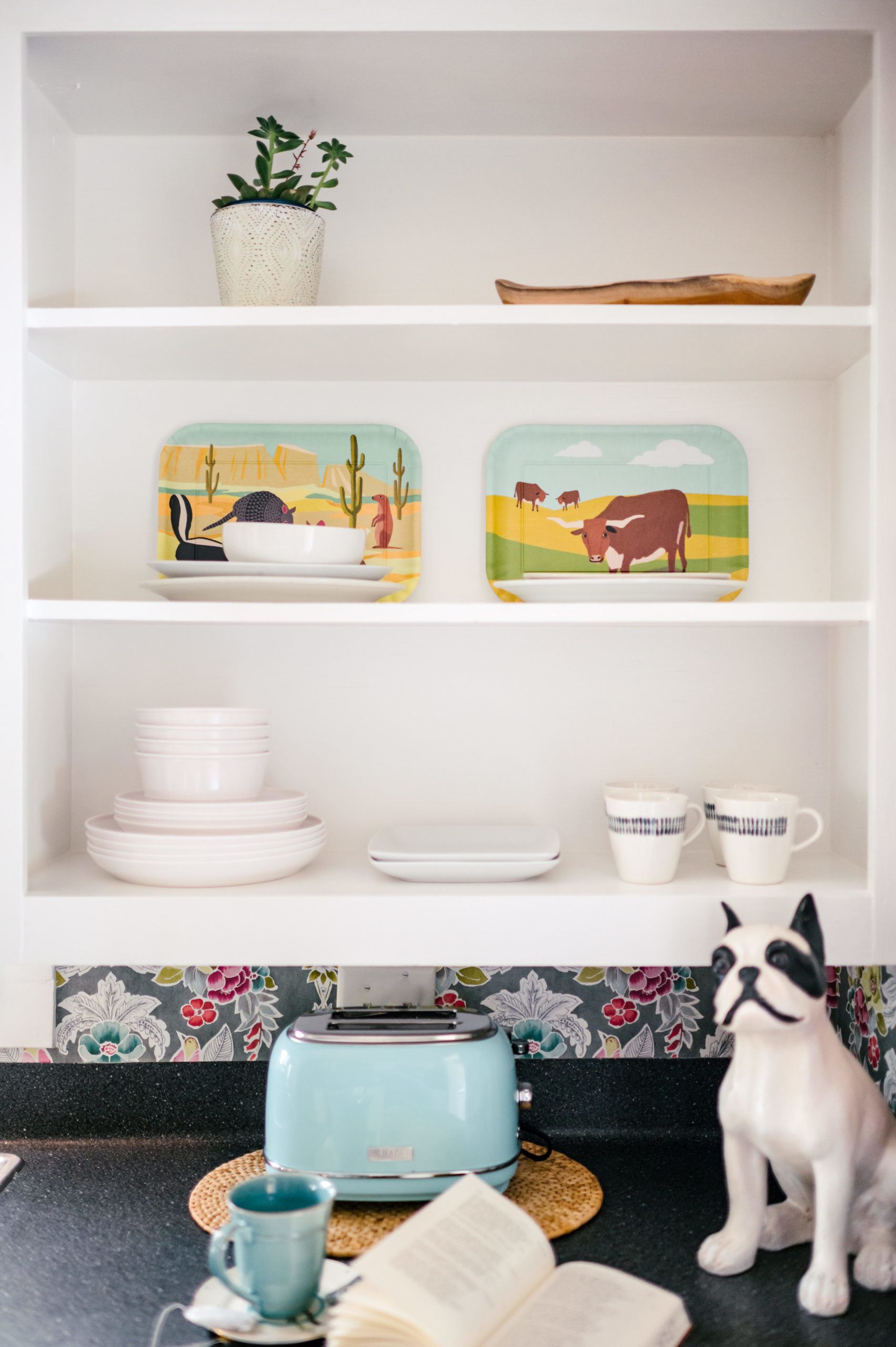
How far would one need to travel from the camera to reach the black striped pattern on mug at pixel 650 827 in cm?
125

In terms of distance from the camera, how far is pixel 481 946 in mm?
1224

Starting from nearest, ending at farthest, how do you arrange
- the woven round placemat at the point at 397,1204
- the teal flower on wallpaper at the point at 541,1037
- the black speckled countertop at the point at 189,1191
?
1. the black speckled countertop at the point at 189,1191
2. the woven round placemat at the point at 397,1204
3. the teal flower on wallpaper at the point at 541,1037

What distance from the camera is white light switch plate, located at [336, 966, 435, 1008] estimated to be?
1463mm

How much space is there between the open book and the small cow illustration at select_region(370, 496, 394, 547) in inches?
33.3

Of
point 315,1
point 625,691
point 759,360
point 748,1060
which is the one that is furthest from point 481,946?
point 315,1

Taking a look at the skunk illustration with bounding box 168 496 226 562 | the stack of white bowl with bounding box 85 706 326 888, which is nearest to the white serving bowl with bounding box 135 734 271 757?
the stack of white bowl with bounding box 85 706 326 888

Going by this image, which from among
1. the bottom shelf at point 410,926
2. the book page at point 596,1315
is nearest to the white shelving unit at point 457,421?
the bottom shelf at point 410,926

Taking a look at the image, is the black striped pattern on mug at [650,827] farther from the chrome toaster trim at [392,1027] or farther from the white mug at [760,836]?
the chrome toaster trim at [392,1027]

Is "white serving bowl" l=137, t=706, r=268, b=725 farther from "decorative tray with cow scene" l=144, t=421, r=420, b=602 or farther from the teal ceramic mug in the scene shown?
the teal ceramic mug

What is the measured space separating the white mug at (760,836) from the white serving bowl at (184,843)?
535mm

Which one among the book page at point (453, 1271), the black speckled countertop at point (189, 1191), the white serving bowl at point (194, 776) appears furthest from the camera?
the white serving bowl at point (194, 776)

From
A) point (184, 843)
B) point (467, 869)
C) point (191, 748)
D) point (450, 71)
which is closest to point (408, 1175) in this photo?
point (467, 869)

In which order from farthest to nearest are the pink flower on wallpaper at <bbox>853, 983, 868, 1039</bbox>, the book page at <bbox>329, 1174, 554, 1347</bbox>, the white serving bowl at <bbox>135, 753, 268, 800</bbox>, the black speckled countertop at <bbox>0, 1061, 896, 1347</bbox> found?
the pink flower on wallpaper at <bbox>853, 983, 868, 1039</bbox> < the white serving bowl at <bbox>135, 753, 268, 800</bbox> < the black speckled countertop at <bbox>0, 1061, 896, 1347</bbox> < the book page at <bbox>329, 1174, 554, 1347</bbox>

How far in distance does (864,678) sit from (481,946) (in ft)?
1.93
